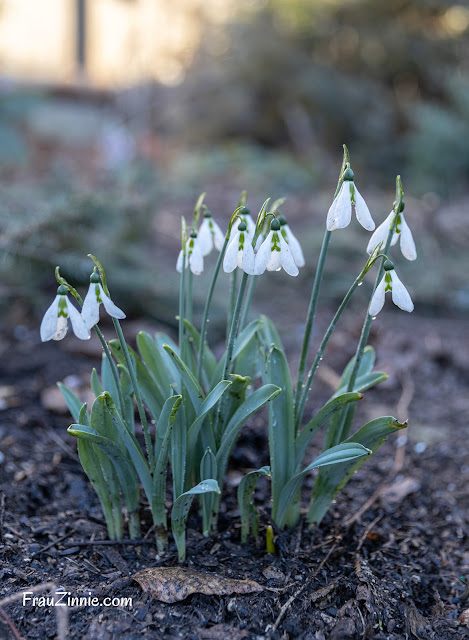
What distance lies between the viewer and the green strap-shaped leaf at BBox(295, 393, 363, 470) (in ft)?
4.67

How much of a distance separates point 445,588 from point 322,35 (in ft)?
26.4

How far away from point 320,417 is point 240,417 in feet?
0.65

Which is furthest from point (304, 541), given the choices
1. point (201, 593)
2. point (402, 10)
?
point (402, 10)

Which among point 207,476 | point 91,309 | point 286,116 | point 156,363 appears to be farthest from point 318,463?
point 286,116

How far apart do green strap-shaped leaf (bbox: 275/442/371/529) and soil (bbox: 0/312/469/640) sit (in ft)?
0.27

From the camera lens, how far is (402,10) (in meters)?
8.20

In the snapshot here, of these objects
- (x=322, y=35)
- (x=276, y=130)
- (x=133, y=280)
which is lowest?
(x=133, y=280)

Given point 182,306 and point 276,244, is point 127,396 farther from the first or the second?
point 276,244

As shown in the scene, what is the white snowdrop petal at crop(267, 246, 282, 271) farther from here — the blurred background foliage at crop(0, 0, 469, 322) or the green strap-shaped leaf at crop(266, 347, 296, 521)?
the blurred background foliage at crop(0, 0, 469, 322)

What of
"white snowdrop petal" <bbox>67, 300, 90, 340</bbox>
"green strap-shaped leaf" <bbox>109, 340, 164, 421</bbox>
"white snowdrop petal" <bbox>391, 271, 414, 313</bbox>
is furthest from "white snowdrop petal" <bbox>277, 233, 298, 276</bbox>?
"green strap-shaped leaf" <bbox>109, 340, 164, 421</bbox>

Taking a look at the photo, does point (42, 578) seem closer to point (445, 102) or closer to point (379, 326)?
point (379, 326)

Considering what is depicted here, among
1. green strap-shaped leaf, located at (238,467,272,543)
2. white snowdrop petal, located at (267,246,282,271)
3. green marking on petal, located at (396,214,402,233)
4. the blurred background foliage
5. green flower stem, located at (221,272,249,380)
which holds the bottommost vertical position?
green strap-shaped leaf, located at (238,467,272,543)

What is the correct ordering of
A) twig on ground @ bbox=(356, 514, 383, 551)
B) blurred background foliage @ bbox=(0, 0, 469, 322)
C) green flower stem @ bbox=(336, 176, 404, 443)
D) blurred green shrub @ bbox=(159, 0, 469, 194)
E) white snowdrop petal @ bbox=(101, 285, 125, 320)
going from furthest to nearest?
blurred green shrub @ bbox=(159, 0, 469, 194) → blurred background foliage @ bbox=(0, 0, 469, 322) → twig on ground @ bbox=(356, 514, 383, 551) → green flower stem @ bbox=(336, 176, 404, 443) → white snowdrop petal @ bbox=(101, 285, 125, 320)

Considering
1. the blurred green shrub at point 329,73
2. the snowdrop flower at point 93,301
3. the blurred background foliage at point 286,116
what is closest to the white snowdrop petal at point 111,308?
the snowdrop flower at point 93,301
